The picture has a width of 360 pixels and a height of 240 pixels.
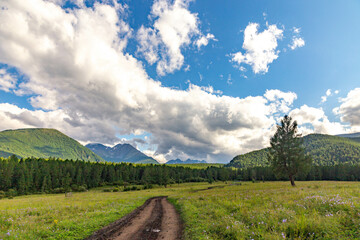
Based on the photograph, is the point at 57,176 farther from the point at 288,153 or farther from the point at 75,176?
the point at 288,153

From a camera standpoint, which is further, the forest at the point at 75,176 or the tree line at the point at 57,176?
the forest at the point at 75,176

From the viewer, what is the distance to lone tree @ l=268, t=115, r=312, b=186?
4078 centimetres

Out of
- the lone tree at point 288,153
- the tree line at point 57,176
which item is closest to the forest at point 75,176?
the tree line at point 57,176

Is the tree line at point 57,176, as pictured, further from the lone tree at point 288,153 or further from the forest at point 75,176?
the lone tree at point 288,153

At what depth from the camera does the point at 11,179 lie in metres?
91.0

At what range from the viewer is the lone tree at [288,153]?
40.8 metres

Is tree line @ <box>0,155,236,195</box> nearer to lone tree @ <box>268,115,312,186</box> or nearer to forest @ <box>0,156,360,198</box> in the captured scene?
forest @ <box>0,156,360,198</box>

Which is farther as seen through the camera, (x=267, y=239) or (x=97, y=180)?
(x=97, y=180)

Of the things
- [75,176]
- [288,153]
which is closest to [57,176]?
[75,176]

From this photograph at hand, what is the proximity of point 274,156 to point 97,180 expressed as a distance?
11781 centimetres

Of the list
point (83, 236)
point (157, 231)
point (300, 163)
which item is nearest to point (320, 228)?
point (157, 231)

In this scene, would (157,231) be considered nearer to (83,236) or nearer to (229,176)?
(83,236)

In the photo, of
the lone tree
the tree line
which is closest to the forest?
the tree line

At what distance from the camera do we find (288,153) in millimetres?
41594
